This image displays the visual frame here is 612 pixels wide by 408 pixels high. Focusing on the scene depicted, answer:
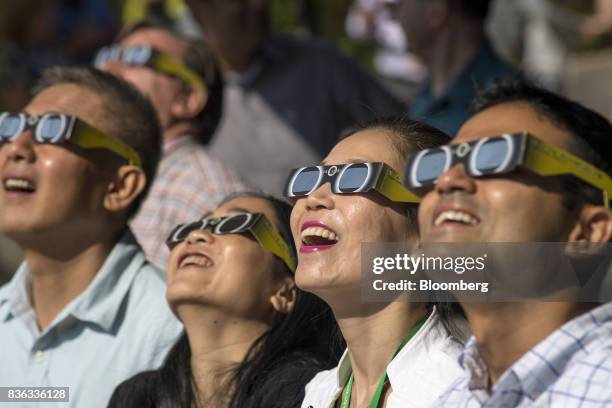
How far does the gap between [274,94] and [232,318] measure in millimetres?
2913

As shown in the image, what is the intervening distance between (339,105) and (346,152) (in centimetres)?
315

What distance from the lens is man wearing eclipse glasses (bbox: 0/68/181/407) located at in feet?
12.5

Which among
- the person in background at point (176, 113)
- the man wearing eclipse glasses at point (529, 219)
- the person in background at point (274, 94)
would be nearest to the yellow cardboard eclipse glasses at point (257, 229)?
the man wearing eclipse glasses at point (529, 219)

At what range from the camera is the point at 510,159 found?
235 cm

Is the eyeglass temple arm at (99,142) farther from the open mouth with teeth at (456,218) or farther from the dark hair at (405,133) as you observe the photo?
the open mouth with teeth at (456,218)

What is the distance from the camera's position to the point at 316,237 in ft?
9.61

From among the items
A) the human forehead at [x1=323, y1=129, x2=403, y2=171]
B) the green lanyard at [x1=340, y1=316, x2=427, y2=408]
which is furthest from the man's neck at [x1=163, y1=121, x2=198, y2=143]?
the green lanyard at [x1=340, y1=316, x2=427, y2=408]

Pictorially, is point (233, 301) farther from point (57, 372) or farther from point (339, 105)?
point (339, 105)

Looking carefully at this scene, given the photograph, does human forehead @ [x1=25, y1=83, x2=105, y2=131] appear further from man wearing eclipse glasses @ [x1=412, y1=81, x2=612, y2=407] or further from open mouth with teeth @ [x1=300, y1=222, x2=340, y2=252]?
man wearing eclipse glasses @ [x1=412, y1=81, x2=612, y2=407]

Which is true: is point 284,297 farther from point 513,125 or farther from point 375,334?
point 513,125

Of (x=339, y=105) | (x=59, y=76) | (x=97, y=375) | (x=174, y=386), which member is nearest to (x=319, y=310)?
(x=174, y=386)

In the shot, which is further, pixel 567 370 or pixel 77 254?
pixel 77 254

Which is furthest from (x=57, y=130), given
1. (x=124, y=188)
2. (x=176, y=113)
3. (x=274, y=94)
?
(x=274, y=94)

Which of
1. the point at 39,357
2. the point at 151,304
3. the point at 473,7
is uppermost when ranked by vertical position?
the point at 473,7
